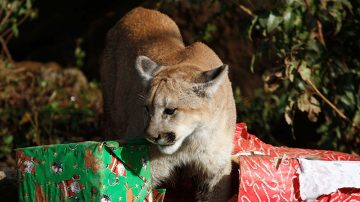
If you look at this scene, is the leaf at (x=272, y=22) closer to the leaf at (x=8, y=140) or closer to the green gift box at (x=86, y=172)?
the green gift box at (x=86, y=172)

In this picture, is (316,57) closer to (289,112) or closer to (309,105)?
(309,105)

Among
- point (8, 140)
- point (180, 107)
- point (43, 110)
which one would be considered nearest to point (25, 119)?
point (43, 110)

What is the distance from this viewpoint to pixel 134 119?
21.9 feet

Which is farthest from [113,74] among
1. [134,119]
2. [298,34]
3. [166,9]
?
[166,9]

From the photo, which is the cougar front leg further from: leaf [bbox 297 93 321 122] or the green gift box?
leaf [bbox 297 93 321 122]

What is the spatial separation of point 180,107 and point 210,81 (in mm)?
333

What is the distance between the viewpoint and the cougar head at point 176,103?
5562 mm

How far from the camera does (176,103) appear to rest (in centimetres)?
564

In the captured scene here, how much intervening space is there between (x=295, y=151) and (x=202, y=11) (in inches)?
180

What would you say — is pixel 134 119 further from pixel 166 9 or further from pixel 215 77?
pixel 166 9

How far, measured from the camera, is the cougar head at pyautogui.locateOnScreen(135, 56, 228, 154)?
5.56 m

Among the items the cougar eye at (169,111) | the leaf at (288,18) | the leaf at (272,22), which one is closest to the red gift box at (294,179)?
the cougar eye at (169,111)

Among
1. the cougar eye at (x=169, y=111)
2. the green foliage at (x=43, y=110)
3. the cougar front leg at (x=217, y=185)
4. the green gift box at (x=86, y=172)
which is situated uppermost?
the cougar eye at (x=169, y=111)

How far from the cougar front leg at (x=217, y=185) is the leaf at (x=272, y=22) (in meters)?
1.85
